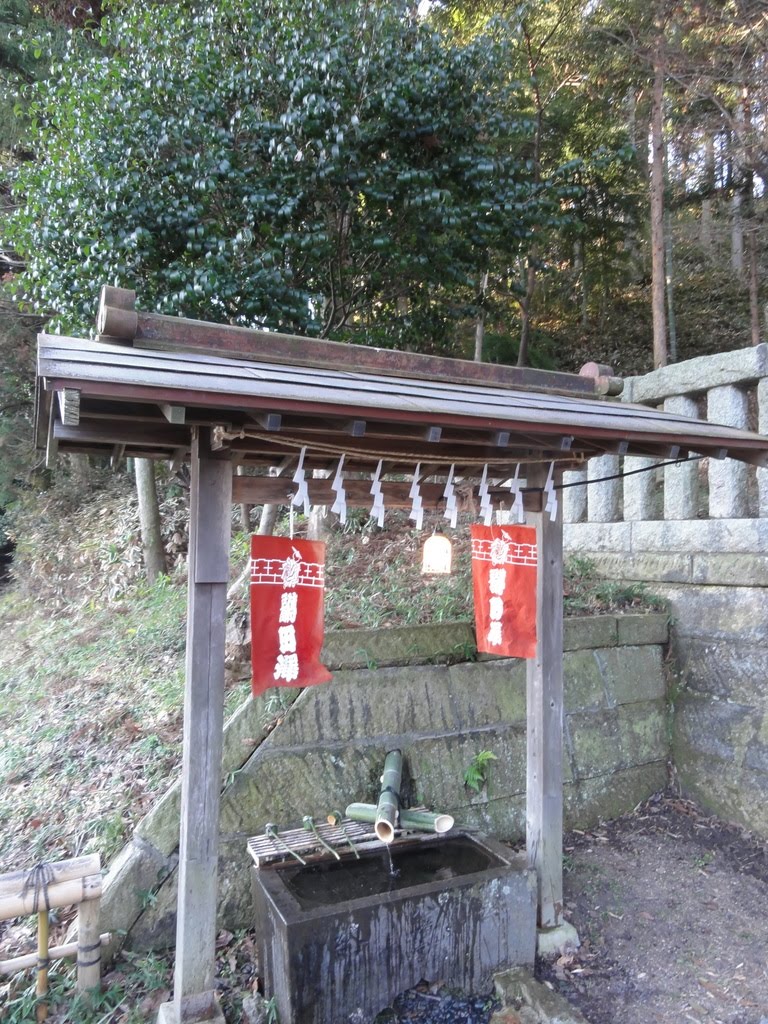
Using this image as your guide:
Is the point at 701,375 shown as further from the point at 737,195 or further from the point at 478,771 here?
the point at 737,195

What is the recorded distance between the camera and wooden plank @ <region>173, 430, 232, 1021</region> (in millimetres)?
3068

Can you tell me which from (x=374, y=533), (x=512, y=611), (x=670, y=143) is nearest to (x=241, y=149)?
(x=374, y=533)

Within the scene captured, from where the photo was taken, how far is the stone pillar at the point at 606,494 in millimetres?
6678

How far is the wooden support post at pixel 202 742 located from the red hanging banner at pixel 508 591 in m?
1.90

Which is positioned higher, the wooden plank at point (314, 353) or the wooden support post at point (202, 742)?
the wooden plank at point (314, 353)

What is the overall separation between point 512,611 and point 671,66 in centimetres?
1061

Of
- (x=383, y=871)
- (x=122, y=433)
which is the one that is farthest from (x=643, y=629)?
(x=122, y=433)

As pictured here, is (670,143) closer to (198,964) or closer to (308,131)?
(308,131)

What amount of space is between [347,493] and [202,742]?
175 cm

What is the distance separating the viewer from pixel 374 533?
26.2 ft

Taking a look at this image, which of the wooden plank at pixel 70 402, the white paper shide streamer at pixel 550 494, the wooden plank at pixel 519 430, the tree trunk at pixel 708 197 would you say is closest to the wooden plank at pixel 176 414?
the wooden plank at pixel 519 430

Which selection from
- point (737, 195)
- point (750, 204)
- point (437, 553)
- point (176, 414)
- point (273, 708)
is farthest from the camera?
point (737, 195)

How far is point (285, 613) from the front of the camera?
350 centimetres

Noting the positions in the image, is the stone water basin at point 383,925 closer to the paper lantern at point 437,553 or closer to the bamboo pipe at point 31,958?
the bamboo pipe at point 31,958
